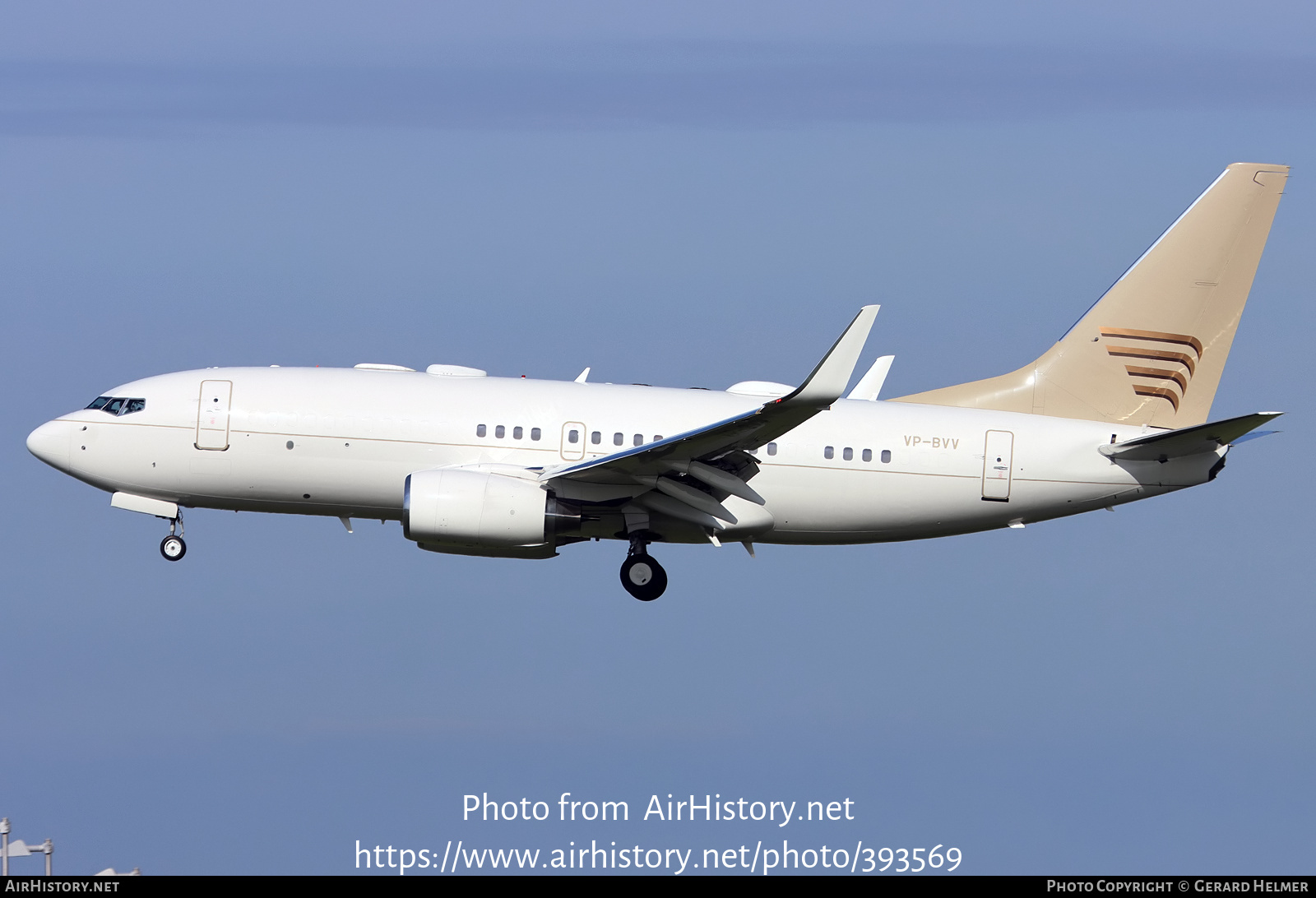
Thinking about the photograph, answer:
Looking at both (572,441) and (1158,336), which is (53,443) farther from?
(1158,336)

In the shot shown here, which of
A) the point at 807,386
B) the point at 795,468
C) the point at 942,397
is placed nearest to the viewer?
the point at 807,386

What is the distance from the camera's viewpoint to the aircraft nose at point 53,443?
38.1m

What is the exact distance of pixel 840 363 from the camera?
31.9 m

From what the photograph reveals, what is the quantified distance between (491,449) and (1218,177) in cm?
1753

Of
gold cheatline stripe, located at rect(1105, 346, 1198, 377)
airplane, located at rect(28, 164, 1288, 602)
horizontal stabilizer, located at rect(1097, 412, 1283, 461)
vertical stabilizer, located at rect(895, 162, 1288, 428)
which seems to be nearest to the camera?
horizontal stabilizer, located at rect(1097, 412, 1283, 461)

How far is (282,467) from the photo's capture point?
36750mm

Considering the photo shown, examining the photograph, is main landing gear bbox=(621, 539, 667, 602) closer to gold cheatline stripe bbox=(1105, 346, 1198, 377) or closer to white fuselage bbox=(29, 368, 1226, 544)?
white fuselage bbox=(29, 368, 1226, 544)

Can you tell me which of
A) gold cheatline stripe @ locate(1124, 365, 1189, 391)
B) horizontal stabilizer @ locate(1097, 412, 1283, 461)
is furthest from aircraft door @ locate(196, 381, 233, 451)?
gold cheatline stripe @ locate(1124, 365, 1189, 391)

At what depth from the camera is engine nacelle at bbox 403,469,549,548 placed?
35375mm

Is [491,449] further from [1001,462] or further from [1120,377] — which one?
[1120,377]

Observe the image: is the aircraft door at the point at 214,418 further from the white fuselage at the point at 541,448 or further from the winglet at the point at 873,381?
the winglet at the point at 873,381

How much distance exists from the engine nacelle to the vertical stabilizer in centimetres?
913

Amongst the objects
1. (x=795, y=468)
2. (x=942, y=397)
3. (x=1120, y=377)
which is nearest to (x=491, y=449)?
(x=795, y=468)

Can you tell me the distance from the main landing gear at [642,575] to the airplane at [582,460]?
0.04m
